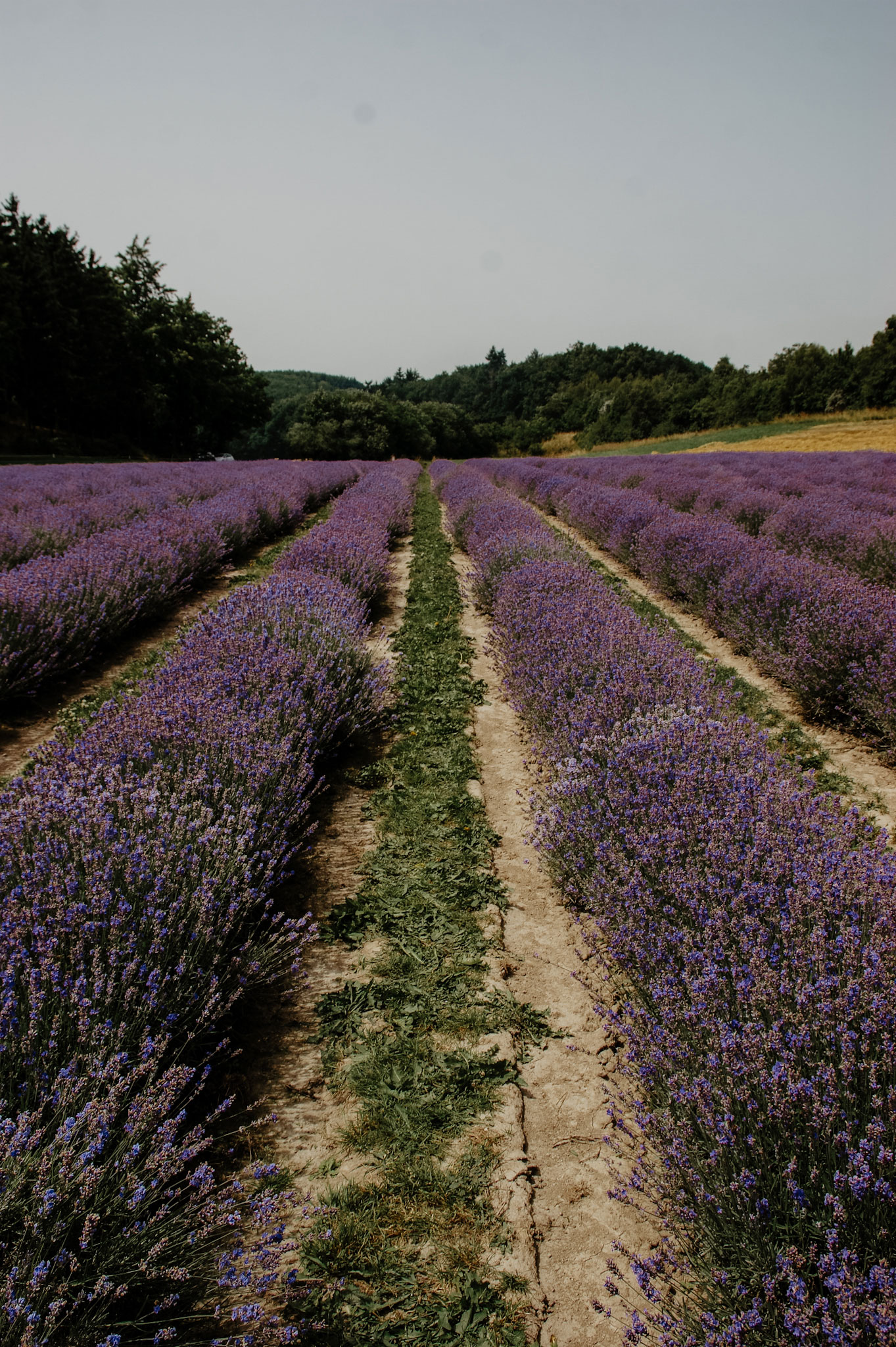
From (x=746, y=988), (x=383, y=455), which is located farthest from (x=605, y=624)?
(x=383, y=455)

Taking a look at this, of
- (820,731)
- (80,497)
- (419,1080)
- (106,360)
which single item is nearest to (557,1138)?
(419,1080)

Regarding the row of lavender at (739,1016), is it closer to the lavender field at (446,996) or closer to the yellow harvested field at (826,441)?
the lavender field at (446,996)

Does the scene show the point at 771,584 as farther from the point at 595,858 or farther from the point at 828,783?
the point at 595,858

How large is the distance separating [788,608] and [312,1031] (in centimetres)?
484

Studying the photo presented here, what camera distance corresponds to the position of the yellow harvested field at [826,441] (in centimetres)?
2281

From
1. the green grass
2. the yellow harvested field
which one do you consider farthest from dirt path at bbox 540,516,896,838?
the yellow harvested field

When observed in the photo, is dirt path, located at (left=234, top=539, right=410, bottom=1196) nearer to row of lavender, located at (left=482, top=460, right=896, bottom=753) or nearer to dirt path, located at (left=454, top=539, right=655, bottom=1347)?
dirt path, located at (left=454, top=539, right=655, bottom=1347)

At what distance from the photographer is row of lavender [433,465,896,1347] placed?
4.01 feet

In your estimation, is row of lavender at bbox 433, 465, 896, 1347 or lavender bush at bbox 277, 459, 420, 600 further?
lavender bush at bbox 277, 459, 420, 600

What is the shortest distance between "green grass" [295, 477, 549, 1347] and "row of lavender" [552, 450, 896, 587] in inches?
208

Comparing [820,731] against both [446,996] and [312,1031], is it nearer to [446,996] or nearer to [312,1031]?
[446,996]

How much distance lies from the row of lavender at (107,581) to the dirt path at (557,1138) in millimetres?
3831

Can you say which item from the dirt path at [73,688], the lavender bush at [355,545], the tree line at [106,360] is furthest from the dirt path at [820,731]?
the tree line at [106,360]

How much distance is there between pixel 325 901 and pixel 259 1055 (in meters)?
Result: 0.78
